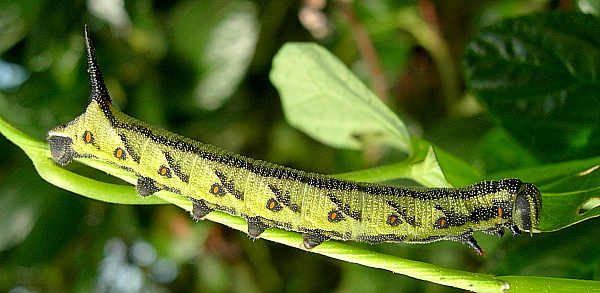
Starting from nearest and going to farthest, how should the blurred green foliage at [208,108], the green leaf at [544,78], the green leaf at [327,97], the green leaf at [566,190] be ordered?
the green leaf at [566,190], the green leaf at [544,78], the green leaf at [327,97], the blurred green foliage at [208,108]

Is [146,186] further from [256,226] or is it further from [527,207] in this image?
[527,207]

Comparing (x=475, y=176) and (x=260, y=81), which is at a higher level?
(x=260, y=81)

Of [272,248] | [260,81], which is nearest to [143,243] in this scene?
[272,248]

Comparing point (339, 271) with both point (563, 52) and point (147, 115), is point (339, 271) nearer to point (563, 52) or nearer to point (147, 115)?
point (147, 115)

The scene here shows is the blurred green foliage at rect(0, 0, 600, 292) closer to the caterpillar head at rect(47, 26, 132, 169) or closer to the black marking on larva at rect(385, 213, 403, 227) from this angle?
the black marking on larva at rect(385, 213, 403, 227)

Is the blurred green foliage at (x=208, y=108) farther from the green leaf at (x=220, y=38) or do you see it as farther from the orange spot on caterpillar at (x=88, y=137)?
the orange spot on caterpillar at (x=88, y=137)

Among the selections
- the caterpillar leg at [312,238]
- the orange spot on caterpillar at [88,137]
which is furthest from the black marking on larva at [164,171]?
the caterpillar leg at [312,238]
